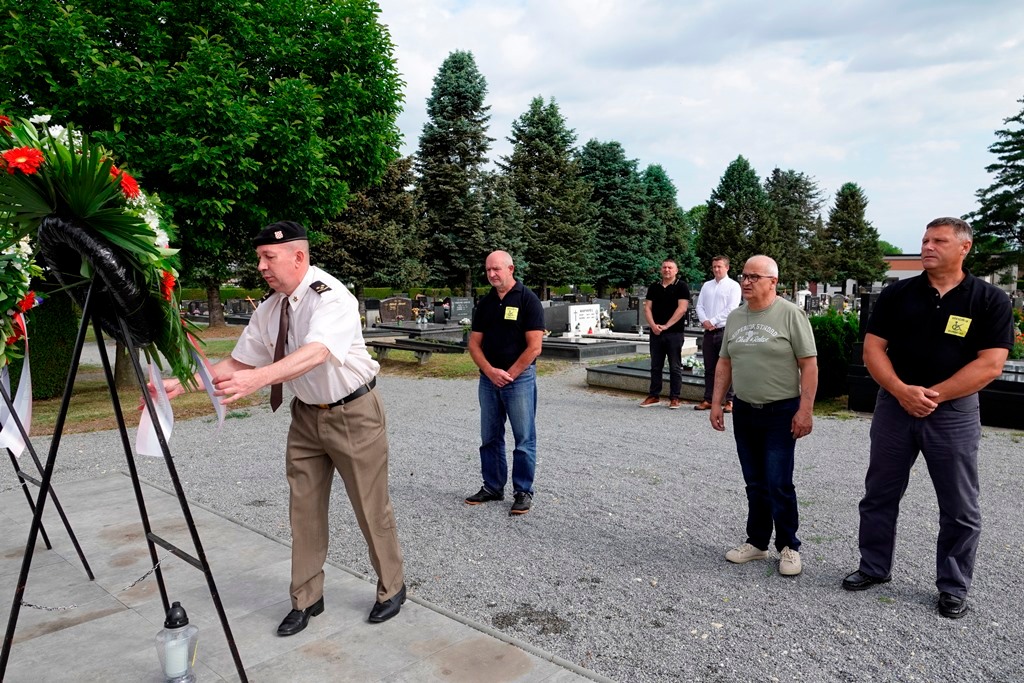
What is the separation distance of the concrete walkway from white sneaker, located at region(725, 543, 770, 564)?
5.71 ft

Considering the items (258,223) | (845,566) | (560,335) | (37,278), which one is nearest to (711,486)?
(845,566)

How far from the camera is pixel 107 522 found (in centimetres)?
525

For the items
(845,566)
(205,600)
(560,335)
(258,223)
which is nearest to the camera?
(205,600)

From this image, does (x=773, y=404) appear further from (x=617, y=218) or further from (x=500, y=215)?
(x=617, y=218)

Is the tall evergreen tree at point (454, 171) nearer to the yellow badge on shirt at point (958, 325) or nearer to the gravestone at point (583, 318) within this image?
the gravestone at point (583, 318)

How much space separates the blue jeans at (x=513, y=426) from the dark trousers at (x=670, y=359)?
4713mm

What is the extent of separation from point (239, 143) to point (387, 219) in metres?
21.7

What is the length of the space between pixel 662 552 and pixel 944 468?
68.6 inches

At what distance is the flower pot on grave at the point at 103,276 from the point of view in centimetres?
276

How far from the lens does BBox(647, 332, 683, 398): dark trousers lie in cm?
984

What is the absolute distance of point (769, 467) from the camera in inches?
167

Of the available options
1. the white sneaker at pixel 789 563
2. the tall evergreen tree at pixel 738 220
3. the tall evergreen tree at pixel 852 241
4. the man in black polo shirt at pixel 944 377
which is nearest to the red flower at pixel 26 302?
the white sneaker at pixel 789 563

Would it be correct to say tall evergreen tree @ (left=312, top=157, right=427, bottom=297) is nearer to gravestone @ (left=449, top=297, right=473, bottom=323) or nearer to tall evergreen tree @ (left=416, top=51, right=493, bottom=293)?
tall evergreen tree @ (left=416, top=51, right=493, bottom=293)

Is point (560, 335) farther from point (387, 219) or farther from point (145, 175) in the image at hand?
point (387, 219)
